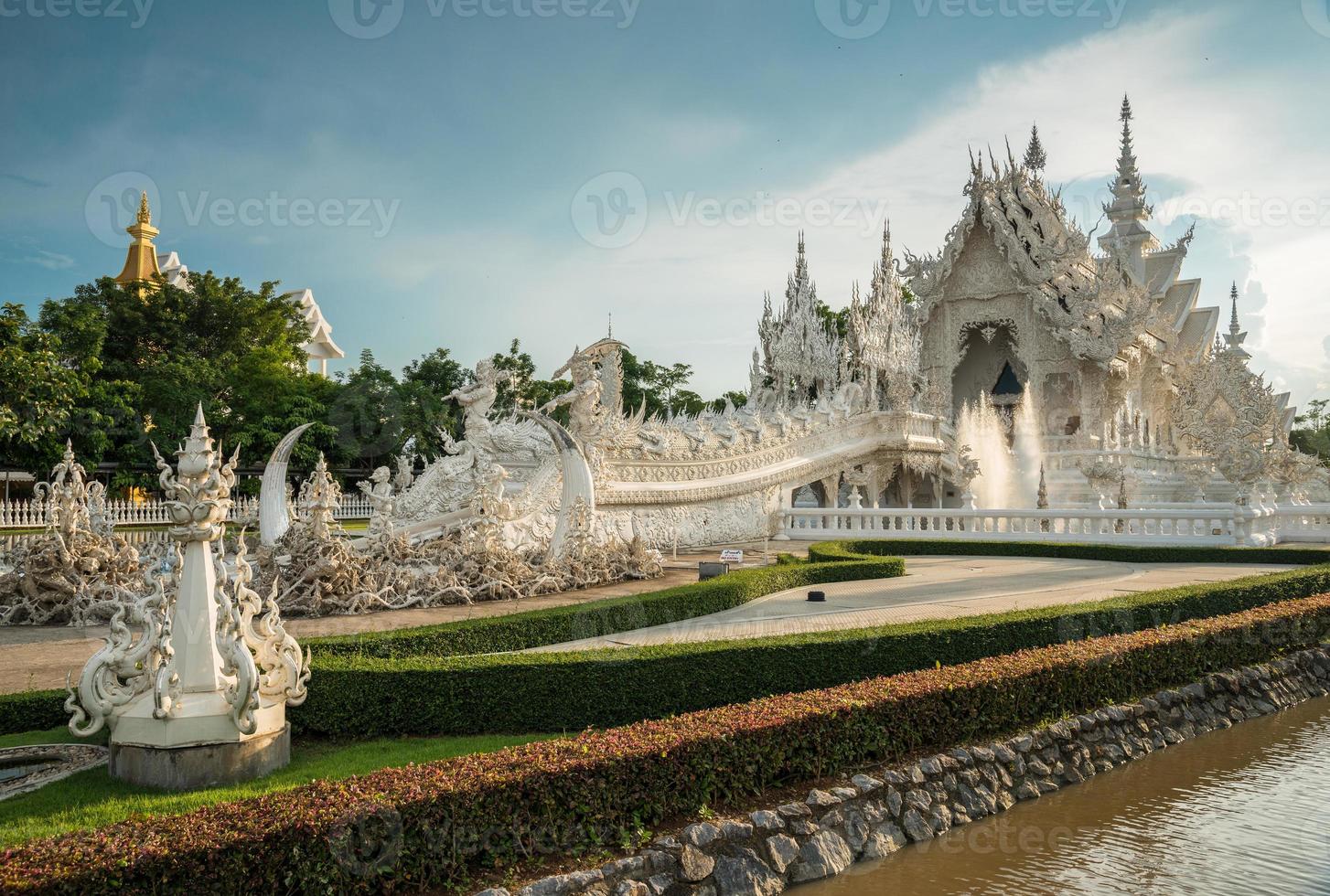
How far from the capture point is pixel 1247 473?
17734mm

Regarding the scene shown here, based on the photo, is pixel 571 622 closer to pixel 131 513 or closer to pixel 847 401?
pixel 847 401

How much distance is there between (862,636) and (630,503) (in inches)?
364

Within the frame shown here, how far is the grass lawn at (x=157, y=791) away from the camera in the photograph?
13.3ft

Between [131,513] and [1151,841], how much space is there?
22297 millimetres

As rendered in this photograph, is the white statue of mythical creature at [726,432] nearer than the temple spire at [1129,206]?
Yes

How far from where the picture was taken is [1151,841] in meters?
5.15

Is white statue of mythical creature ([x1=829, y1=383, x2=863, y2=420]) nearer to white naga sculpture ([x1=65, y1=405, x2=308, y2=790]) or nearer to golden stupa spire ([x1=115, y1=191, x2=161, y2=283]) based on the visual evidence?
white naga sculpture ([x1=65, y1=405, x2=308, y2=790])

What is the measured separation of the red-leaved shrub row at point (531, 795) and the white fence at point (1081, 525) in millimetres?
10960

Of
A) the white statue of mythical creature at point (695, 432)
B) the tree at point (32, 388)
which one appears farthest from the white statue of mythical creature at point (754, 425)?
the tree at point (32, 388)

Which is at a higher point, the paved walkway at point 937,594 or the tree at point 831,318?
the tree at point 831,318

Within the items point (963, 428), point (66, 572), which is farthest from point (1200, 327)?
point (66, 572)

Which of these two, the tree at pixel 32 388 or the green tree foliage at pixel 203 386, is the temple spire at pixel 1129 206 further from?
the tree at pixel 32 388

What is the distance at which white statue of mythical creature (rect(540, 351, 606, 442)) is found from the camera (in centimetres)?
1423

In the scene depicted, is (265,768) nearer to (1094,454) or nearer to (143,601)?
(143,601)
